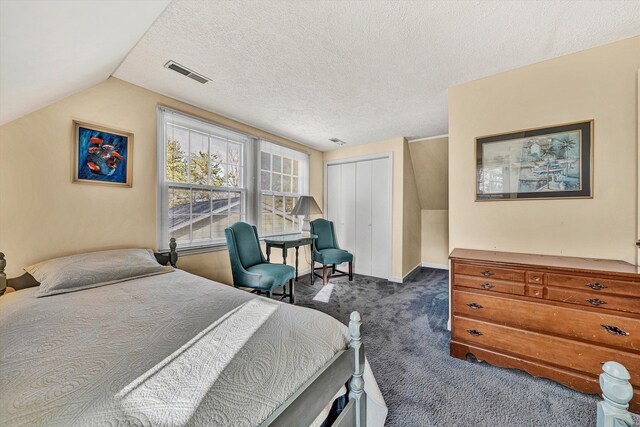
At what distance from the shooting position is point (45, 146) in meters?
1.90

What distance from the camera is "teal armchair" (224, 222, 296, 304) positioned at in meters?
2.64

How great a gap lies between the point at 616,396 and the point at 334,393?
100 cm

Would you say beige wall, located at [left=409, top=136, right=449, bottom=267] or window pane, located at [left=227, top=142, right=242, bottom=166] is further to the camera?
beige wall, located at [left=409, top=136, right=449, bottom=267]

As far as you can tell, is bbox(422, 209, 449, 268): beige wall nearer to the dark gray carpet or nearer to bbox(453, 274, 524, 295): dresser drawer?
the dark gray carpet

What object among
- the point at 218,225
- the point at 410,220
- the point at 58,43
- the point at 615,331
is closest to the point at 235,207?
the point at 218,225

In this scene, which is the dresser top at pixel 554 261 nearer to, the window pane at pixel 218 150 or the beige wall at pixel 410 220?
the beige wall at pixel 410 220

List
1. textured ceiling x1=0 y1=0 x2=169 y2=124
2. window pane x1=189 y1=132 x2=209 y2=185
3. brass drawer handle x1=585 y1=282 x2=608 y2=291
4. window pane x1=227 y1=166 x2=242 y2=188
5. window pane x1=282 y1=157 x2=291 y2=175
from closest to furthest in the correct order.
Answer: textured ceiling x1=0 y1=0 x2=169 y2=124, brass drawer handle x1=585 y1=282 x2=608 y2=291, window pane x1=189 y1=132 x2=209 y2=185, window pane x1=227 y1=166 x2=242 y2=188, window pane x1=282 y1=157 x2=291 y2=175

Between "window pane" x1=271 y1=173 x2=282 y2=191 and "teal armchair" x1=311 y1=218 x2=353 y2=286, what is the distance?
0.85 meters

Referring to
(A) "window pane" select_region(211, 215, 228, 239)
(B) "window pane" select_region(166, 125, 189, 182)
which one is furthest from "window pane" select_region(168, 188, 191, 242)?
(A) "window pane" select_region(211, 215, 228, 239)

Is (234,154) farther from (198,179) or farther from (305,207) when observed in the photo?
(305,207)

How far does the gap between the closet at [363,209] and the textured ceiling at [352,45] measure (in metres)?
1.66

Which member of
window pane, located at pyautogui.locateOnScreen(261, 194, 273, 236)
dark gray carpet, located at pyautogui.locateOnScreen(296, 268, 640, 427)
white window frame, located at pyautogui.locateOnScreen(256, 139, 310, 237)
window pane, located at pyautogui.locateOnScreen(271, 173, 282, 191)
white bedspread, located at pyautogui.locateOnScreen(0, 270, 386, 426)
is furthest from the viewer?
window pane, located at pyautogui.locateOnScreen(271, 173, 282, 191)

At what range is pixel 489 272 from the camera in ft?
6.32

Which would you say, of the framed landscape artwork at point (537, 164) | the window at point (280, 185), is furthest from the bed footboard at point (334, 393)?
the window at point (280, 185)
